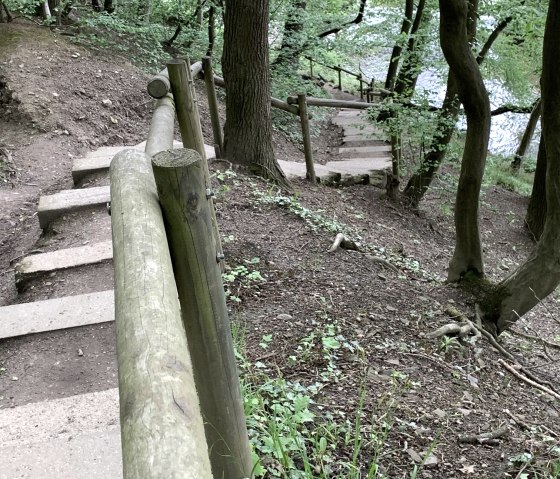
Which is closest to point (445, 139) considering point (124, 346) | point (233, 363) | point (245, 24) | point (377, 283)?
point (245, 24)

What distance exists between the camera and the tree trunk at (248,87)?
650cm

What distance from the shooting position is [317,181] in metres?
8.82

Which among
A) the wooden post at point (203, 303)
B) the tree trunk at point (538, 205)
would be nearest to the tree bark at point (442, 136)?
the tree trunk at point (538, 205)

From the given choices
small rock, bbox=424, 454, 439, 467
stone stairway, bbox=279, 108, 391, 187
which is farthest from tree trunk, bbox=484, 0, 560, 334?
stone stairway, bbox=279, 108, 391, 187

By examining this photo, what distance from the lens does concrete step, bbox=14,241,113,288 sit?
423cm

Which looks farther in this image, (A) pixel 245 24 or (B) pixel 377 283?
(A) pixel 245 24

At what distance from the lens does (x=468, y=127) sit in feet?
18.0

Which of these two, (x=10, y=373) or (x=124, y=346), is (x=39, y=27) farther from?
(x=124, y=346)

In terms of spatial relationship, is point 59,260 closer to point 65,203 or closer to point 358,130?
point 65,203

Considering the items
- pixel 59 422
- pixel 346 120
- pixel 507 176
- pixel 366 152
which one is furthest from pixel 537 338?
pixel 346 120

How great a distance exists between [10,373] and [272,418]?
152 centimetres

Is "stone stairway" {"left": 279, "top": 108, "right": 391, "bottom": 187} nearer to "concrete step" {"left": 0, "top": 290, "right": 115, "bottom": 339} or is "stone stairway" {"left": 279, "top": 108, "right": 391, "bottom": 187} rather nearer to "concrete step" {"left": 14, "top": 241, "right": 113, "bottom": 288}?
"concrete step" {"left": 14, "top": 241, "right": 113, "bottom": 288}

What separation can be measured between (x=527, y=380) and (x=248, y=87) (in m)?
4.34

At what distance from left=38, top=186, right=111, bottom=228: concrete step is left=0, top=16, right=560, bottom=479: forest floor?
14cm
